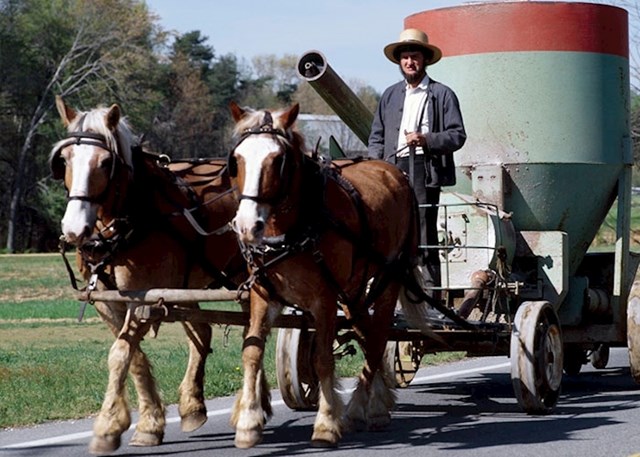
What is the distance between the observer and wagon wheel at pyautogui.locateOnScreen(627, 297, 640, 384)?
10805 mm

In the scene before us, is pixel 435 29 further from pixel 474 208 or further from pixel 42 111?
pixel 42 111

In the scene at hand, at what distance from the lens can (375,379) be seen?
940cm

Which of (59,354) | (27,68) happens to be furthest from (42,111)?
(59,354)

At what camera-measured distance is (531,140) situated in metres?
11.6

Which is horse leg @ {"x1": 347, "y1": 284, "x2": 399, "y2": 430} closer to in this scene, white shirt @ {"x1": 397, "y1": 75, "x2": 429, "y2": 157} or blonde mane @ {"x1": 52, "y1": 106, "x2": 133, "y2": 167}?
white shirt @ {"x1": 397, "y1": 75, "x2": 429, "y2": 157}

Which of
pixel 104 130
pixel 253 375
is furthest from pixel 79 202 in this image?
pixel 253 375

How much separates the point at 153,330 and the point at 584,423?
3.33 metres

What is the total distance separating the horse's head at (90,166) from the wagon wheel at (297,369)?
2.45 meters

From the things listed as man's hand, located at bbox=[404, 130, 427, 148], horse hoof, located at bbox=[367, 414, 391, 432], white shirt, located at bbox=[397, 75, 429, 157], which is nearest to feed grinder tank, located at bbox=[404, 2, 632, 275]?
white shirt, located at bbox=[397, 75, 429, 157]

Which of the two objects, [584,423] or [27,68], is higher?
[27,68]

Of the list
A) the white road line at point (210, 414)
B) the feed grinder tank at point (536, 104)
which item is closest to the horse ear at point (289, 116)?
the white road line at point (210, 414)

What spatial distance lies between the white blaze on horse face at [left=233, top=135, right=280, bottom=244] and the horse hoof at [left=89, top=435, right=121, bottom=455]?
1.49 meters

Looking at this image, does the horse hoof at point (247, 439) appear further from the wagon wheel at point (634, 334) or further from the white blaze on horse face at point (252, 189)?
the wagon wheel at point (634, 334)

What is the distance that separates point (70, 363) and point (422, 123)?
18.1ft
